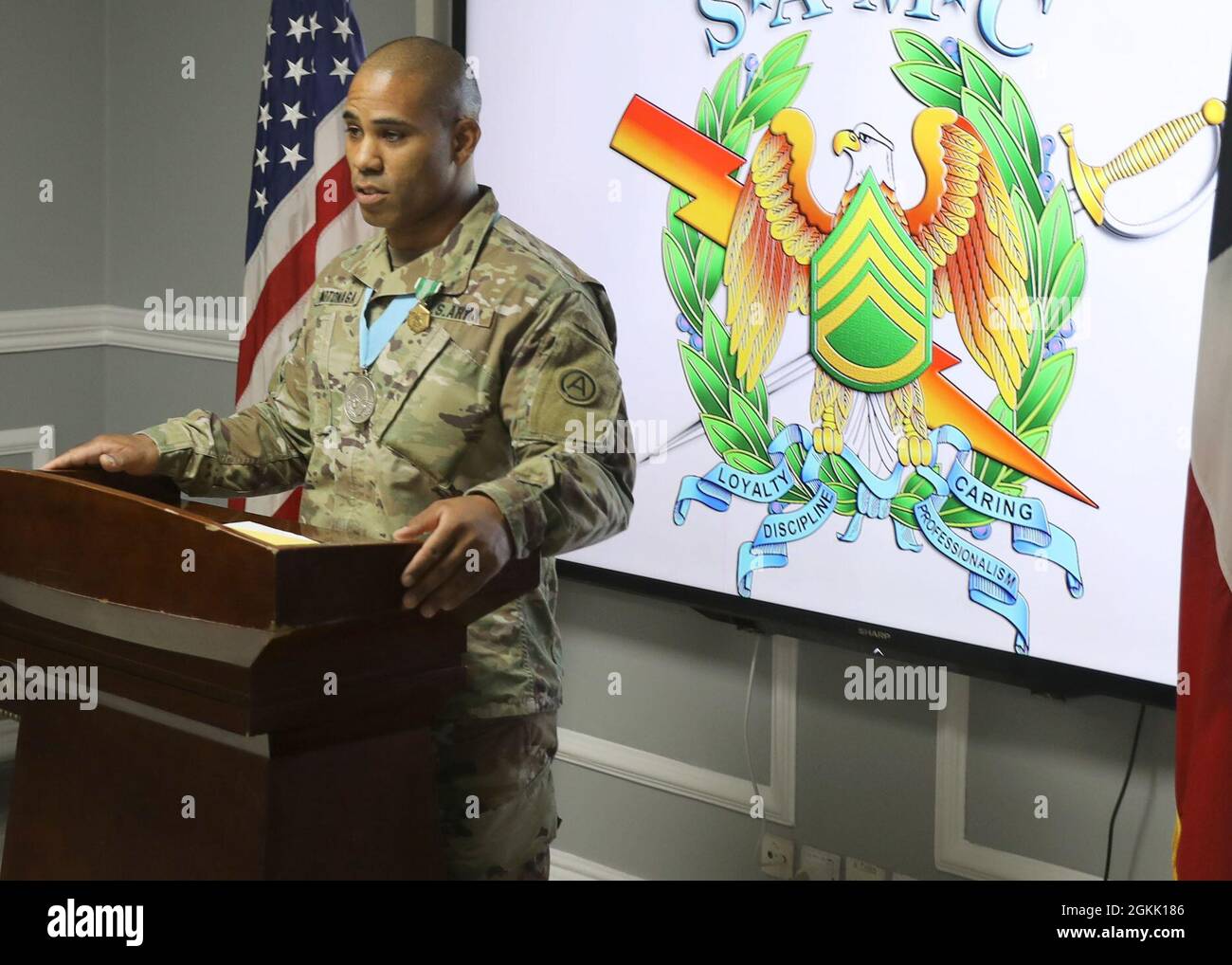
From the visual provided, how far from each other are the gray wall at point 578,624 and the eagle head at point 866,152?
0.79 metres

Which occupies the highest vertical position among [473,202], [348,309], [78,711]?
[473,202]

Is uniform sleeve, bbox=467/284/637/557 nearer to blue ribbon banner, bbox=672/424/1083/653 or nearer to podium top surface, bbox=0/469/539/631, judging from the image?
podium top surface, bbox=0/469/539/631

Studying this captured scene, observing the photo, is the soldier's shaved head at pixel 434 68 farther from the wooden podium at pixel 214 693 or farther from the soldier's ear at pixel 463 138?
the wooden podium at pixel 214 693

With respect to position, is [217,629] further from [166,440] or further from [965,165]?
[965,165]

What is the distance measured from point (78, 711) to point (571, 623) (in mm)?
1610

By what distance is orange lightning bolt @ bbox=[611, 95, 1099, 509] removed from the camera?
88.5 inches

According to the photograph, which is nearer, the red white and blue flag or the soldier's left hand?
the soldier's left hand

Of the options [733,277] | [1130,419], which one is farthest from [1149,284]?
[733,277]

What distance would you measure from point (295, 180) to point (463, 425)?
55.8 inches

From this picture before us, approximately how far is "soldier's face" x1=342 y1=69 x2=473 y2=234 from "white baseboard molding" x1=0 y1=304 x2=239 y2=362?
185cm

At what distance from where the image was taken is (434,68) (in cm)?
174

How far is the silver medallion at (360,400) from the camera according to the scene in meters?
1.75

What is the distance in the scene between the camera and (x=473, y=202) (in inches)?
70.8

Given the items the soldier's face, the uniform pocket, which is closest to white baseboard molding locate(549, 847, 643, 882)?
the uniform pocket
